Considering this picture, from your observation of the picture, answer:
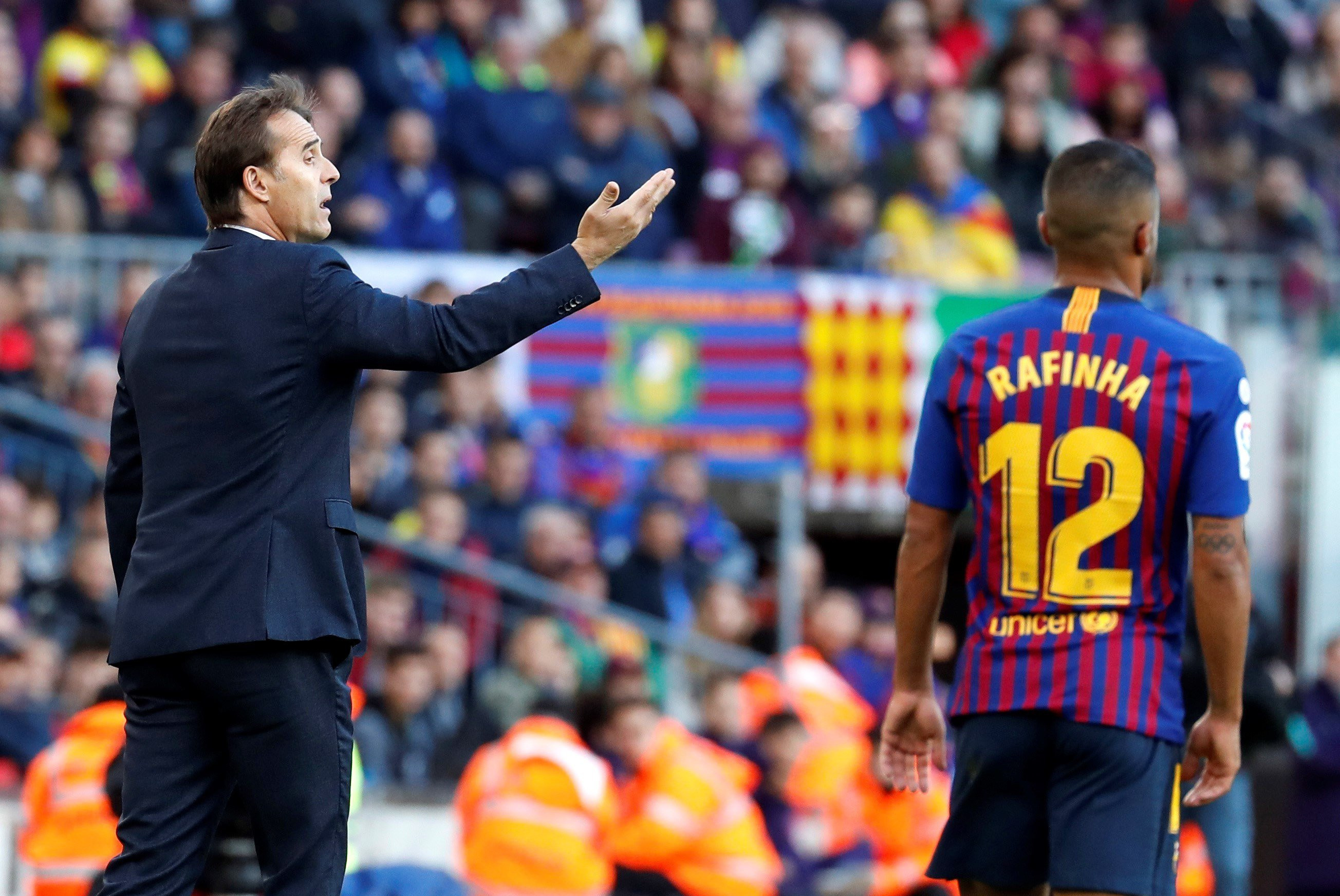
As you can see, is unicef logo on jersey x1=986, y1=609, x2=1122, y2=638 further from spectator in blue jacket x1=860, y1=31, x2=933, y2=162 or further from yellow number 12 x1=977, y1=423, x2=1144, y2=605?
spectator in blue jacket x1=860, y1=31, x2=933, y2=162

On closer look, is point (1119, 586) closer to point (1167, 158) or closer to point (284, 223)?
point (284, 223)

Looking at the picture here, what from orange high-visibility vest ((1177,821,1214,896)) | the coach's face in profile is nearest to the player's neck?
the coach's face in profile

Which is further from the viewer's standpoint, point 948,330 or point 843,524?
point 843,524

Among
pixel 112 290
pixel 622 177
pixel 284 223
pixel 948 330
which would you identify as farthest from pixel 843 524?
pixel 284 223

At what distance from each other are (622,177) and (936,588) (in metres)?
8.19

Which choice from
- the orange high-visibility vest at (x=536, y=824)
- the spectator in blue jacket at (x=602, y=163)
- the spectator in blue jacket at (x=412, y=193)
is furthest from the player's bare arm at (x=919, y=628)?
the spectator in blue jacket at (x=602, y=163)

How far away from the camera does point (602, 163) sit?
40.8ft

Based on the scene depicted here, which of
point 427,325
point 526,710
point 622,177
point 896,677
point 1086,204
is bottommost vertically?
point 526,710

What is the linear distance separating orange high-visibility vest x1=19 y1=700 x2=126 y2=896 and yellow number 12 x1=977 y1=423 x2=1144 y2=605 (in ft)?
10.9

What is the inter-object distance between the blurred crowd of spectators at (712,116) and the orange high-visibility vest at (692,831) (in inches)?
176

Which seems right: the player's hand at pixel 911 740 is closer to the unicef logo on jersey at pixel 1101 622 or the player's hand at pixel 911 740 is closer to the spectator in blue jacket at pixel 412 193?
the unicef logo on jersey at pixel 1101 622

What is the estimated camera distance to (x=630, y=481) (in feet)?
37.5

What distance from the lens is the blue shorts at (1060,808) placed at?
417 cm

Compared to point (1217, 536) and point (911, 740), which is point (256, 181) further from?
point (1217, 536)
